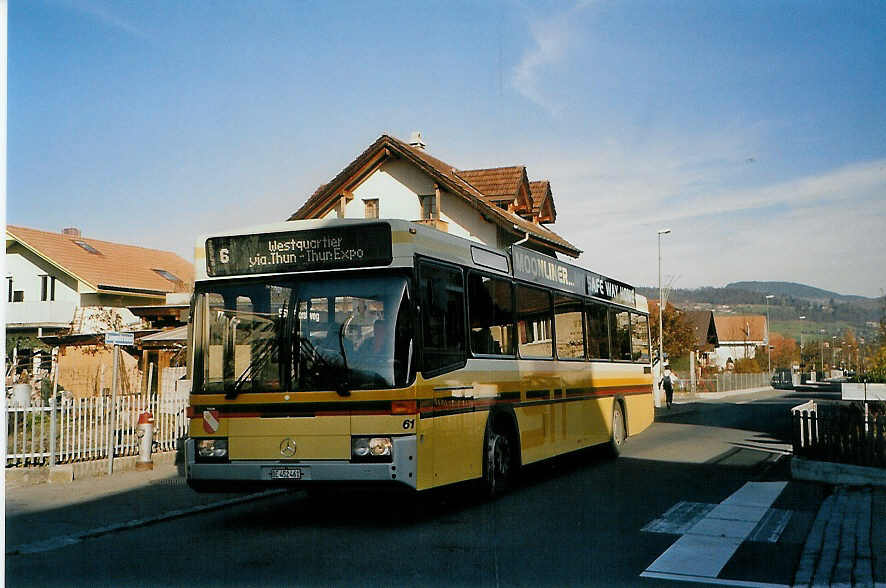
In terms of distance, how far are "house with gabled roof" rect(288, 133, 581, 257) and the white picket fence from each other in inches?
877

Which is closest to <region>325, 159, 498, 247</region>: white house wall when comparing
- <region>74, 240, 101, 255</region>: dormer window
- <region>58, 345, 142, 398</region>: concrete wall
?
<region>58, 345, 142, 398</region>: concrete wall

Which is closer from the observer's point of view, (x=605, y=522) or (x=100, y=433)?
(x=605, y=522)

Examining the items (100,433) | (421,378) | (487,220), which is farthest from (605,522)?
(487,220)

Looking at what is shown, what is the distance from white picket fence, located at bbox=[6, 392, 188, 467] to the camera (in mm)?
14102

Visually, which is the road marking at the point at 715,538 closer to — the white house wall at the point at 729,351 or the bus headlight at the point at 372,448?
the bus headlight at the point at 372,448

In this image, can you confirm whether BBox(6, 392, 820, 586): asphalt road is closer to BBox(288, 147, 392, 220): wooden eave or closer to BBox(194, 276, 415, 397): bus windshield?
BBox(194, 276, 415, 397): bus windshield

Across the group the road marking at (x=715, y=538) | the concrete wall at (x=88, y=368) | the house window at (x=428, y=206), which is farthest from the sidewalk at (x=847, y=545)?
the house window at (x=428, y=206)

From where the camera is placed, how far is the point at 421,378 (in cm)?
962

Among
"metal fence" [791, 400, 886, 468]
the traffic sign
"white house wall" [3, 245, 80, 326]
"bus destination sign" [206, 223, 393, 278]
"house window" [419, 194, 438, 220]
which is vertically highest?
"house window" [419, 194, 438, 220]

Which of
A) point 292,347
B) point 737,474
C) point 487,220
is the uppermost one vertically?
point 487,220

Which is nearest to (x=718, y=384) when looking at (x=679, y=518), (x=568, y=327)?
(x=568, y=327)

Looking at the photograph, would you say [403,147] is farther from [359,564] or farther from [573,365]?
[359,564]

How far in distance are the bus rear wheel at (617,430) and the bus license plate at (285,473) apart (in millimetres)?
8775

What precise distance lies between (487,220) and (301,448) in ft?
93.3
